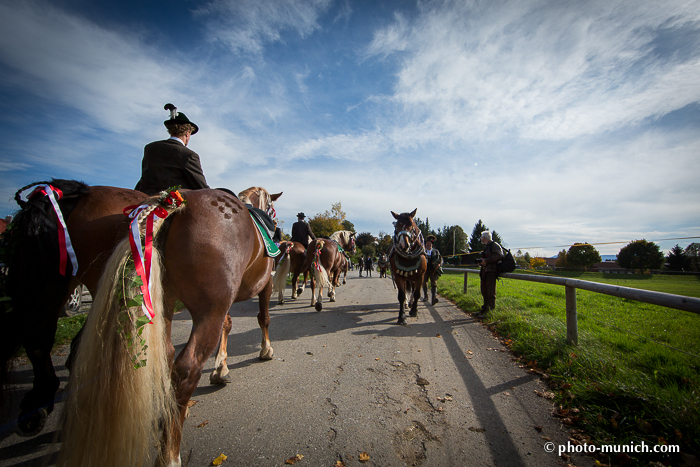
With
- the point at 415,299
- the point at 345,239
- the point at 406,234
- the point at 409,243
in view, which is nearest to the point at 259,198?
the point at 406,234

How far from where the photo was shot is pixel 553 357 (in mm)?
3537

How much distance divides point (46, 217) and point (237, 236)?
123 centimetres

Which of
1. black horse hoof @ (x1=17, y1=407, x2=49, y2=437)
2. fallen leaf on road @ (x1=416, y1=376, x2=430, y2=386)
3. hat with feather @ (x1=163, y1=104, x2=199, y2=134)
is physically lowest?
fallen leaf on road @ (x1=416, y1=376, x2=430, y2=386)

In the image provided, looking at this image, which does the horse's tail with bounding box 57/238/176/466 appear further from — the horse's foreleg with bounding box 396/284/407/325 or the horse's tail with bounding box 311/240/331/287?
the horse's tail with bounding box 311/240/331/287

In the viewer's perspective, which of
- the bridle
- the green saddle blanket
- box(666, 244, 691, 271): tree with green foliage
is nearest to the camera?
the green saddle blanket

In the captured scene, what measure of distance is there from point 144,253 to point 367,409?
2.24m

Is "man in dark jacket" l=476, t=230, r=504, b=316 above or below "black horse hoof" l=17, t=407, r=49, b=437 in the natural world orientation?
above

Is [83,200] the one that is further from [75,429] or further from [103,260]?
[75,429]

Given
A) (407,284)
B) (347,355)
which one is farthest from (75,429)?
(407,284)

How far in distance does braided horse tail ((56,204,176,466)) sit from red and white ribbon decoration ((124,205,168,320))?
0.15 feet

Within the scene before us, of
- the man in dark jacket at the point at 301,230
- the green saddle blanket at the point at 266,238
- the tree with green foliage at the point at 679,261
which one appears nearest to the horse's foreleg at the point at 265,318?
the green saddle blanket at the point at 266,238

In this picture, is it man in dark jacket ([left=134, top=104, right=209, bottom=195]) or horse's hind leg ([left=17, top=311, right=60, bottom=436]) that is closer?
horse's hind leg ([left=17, top=311, right=60, bottom=436])

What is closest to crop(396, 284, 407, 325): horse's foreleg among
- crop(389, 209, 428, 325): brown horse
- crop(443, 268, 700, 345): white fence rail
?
crop(389, 209, 428, 325): brown horse

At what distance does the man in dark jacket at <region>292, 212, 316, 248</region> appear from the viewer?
838cm
